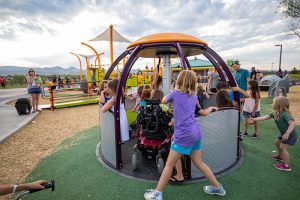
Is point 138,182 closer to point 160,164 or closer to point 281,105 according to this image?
point 160,164

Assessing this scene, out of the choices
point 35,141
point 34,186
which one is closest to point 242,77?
point 34,186

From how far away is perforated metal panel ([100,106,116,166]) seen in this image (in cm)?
398

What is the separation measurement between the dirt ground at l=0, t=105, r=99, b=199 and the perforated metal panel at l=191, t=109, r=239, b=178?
338cm

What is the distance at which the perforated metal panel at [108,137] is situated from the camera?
3977mm

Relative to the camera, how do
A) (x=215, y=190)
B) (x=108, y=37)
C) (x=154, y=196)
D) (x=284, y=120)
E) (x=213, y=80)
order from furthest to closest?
(x=108, y=37)
(x=213, y=80)
(x=284, y=120)
(x=215, y=190)
(x=154, y=196)

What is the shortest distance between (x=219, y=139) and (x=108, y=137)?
2096mm

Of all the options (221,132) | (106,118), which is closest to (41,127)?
(106,118)

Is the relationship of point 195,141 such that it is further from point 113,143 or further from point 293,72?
point 293,72

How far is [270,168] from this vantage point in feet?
12.7

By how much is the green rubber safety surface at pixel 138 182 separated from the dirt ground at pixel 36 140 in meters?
0.37

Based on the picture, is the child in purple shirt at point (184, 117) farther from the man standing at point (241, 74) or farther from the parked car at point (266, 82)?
the parked car at point (266, 82)

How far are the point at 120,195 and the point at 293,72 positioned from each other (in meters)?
46.6

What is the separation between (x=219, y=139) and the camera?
12.0 ft

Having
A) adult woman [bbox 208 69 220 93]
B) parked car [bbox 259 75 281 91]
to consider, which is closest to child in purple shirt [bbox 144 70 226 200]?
adult woman [bbox 208 69 220 93]
